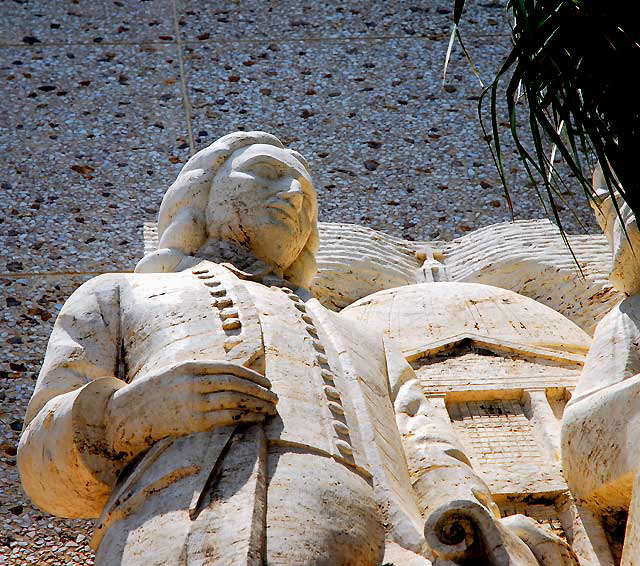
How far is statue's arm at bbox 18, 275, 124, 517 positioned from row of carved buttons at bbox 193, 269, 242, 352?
0.21m

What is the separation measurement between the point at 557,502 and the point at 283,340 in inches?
30.7

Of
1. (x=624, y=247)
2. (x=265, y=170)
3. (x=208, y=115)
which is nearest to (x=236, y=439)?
(x=265, y=170)

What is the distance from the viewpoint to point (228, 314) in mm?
2932

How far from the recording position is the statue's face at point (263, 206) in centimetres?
332

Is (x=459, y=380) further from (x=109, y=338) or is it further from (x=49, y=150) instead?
(x=49, y=150)

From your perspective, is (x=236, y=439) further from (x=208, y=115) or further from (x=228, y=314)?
(x=208, y=115)

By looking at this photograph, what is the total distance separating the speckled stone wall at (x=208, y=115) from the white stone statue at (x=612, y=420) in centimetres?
181

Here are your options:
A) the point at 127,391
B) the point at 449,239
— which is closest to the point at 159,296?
the point at 127,391

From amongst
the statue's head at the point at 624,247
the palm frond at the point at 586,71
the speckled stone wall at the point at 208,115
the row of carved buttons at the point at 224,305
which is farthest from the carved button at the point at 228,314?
the speckled stone wall at the point at 208,115

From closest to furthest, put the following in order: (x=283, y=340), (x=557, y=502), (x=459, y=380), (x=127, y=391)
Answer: (x=127, y=391), (x=283, y=340), (x=557, y=502), (x=459, y=380)

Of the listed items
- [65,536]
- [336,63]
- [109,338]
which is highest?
[109,338]

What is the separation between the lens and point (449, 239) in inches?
203

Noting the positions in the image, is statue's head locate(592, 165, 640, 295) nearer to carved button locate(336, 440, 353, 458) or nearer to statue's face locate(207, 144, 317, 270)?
statue's face locate(207, 144, 317, 270)

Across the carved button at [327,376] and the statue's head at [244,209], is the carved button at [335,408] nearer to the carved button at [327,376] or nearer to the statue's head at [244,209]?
the carved button at [327,376]
